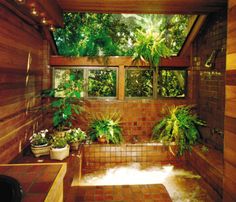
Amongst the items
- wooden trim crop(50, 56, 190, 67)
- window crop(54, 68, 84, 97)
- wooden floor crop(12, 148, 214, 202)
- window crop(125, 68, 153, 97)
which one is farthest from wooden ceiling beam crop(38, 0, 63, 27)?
wooden floor crop(12, 148, 214, 202)

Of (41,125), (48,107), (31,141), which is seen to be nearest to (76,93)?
(48,107)

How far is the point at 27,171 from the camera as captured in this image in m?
2.25

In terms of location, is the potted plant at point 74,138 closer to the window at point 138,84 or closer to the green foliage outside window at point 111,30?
the window at point 138,84

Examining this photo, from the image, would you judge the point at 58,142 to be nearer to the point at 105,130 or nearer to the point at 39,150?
the point at 39,150

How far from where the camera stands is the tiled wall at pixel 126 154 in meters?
5.23

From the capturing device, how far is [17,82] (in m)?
4.08

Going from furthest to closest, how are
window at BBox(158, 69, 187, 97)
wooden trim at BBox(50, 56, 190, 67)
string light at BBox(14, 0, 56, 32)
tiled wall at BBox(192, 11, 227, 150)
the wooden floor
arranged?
window at BBox(158, 69, 187, 97), wooden trim at BBox(50, 56, 190, 67), tiled wall at BBox(192, 11, 227, 150), the wooden floor, string light at BBox(14, 0, 56, 32)

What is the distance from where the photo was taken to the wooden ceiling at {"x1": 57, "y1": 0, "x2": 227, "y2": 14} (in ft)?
14.3

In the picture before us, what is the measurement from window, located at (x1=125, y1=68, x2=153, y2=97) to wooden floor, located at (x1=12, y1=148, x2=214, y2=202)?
7.98 ft

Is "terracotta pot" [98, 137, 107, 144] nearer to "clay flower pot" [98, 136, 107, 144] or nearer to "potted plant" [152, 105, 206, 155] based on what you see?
"clay flower pot" [98, 136, 107, 144]

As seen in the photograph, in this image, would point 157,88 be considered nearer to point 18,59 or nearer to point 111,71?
→ point 111,71

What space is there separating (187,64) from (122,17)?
1.88 m

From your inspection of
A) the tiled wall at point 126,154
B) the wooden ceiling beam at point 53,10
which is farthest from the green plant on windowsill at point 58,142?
the wooden ceiling beam at point 53,10

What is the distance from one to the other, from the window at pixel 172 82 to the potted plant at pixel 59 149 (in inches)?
114
